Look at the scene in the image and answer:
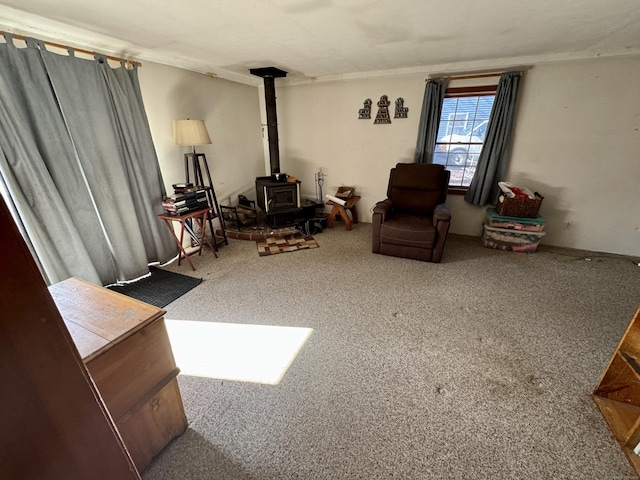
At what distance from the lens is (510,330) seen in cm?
194

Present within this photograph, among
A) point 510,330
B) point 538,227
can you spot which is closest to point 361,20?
point 510,330

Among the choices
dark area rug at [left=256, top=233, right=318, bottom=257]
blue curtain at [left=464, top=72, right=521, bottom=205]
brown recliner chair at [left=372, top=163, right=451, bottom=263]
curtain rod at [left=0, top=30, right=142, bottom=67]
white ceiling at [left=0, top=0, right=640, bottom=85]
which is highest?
white ceiling at [left=0, top=0, right=640, bottom=85]

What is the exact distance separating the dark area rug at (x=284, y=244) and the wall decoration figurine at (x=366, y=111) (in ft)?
6.08

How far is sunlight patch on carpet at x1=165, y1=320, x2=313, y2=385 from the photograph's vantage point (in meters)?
1.63

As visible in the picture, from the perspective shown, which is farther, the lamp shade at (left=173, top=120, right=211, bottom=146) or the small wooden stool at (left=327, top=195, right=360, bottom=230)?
the small wooden stool at (left=327, top=195, right=360, bottom=230)

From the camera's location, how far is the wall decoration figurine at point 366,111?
146 inches

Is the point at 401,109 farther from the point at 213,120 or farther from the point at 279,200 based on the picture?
the point at 213,120

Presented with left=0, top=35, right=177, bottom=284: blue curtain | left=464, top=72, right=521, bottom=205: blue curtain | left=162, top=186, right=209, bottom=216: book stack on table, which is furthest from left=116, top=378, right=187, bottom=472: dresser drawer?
left=464, top=72, right=521, bottom=205: blue curtain

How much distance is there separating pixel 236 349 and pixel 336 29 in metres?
2.48

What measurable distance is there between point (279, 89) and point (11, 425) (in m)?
4.52

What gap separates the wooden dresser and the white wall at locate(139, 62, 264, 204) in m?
2.13

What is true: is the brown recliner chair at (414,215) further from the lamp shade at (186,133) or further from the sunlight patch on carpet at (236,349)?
the lamp shade at (186,133)

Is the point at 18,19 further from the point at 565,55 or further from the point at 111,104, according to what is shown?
the point at 565,55

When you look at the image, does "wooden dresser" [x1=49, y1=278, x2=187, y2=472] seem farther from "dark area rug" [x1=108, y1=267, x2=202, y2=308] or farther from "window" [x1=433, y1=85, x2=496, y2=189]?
"window" [x1=433, y1=85, x2=496, y2=189]
